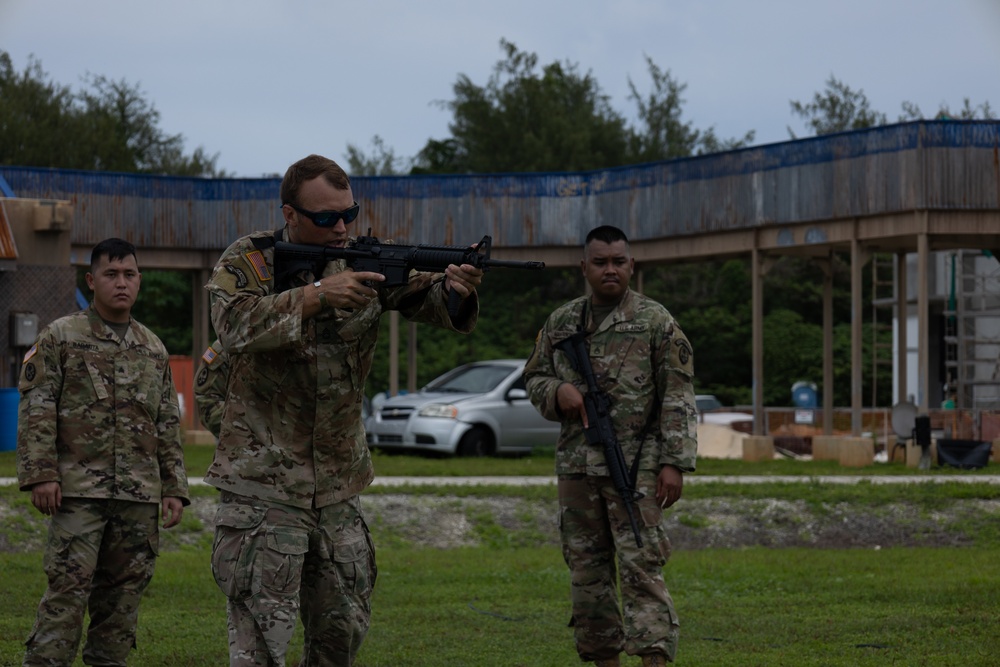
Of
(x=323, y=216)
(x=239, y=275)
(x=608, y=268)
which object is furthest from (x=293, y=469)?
(x=608, y=268)

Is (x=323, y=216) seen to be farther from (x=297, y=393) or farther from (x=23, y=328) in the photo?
(x=23, y=328)

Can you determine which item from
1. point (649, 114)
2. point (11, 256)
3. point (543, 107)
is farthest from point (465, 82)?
point (11, 256)

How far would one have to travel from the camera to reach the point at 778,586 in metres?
10.6

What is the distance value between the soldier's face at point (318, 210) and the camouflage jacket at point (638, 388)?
93.9 inches

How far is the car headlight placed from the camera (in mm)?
21016

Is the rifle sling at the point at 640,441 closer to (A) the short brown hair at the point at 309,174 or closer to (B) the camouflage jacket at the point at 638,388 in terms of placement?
(B) the camouflage jacket at the point at 638,388

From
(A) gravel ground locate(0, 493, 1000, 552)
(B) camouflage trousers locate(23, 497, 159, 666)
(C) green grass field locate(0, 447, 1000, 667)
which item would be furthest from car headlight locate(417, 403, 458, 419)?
(B) camouflage trousers locate(23, 497, 159, 666)

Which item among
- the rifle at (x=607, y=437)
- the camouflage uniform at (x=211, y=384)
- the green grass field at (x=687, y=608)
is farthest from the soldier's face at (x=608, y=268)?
the green grass field at (x=687, y=608)

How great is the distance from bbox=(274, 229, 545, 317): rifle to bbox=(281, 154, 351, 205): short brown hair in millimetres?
181

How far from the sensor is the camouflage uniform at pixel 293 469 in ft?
15.3

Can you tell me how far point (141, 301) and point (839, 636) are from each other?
43203 mm

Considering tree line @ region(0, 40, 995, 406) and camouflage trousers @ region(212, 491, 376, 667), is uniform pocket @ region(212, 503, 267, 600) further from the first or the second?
tree line @ region(0, 40, 995, 406)

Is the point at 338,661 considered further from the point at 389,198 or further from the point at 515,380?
the point at 389,198

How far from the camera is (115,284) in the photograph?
6.71m
